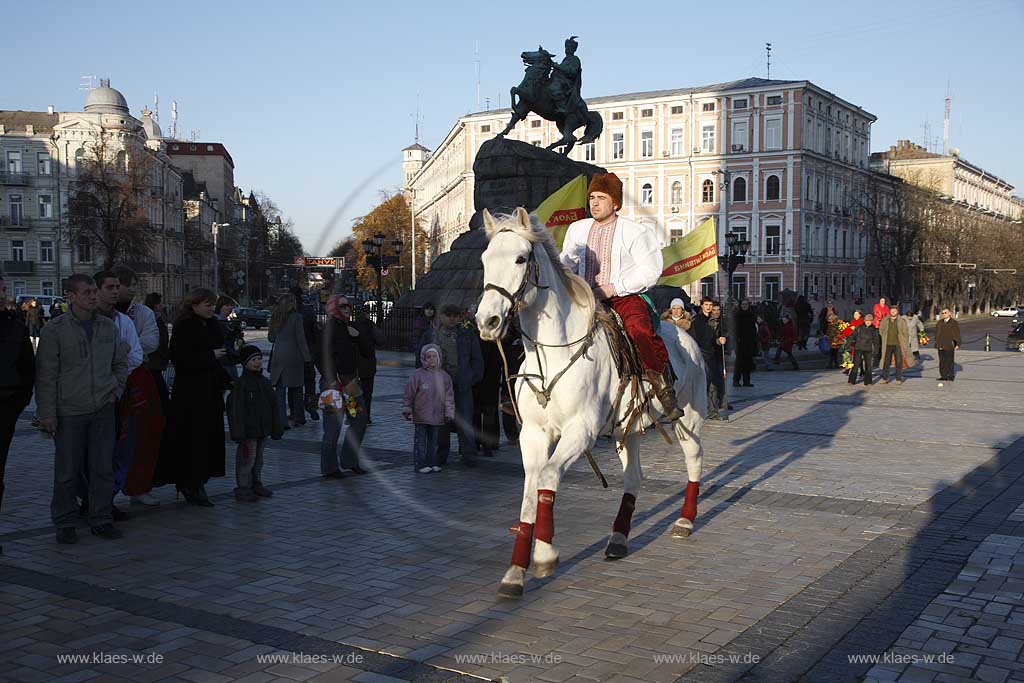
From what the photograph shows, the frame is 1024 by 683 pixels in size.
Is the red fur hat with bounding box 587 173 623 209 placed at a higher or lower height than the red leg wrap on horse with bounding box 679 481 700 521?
higher

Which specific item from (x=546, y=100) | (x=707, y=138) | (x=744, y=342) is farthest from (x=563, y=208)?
(x=707, y=138)

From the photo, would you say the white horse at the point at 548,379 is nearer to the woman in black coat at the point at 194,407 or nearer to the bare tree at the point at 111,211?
the woman in black coat at the point at 194,407

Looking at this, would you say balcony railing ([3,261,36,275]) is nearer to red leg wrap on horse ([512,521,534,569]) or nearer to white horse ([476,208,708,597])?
white horse ([476,208,708,597])

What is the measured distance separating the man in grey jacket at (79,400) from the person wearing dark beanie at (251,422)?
4.89ft

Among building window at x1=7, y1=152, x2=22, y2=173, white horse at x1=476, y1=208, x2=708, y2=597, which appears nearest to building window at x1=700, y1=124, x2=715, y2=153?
building window at x1=7, y1=152, x2=22, y2=173

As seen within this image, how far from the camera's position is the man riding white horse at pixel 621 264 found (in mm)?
7395

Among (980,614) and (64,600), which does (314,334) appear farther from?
(980,614)

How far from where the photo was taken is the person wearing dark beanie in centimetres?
952

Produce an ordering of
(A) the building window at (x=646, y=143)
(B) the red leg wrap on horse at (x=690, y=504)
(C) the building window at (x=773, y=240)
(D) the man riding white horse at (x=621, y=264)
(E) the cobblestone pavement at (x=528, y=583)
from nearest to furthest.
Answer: (E) the cobblestone pavement at (x=528, y=583) < (D) the man riding white horse at (x=621, y=264) < (B) the red leg wrap on horse at (x=690, y=504) < (C) the building window at (x=773, y=240) < (A) the building window at (x=646, y=143)

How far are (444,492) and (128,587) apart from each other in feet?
13.1

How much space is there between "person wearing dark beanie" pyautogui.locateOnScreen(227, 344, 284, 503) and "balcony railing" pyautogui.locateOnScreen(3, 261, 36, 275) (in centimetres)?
7669

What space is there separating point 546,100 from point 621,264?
2281cm

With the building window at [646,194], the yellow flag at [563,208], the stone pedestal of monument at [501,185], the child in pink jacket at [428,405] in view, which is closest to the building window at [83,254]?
the building window at [646,194]

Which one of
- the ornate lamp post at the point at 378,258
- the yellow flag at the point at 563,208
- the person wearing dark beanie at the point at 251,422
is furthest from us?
the ornate lamp post at the point at 378,258
